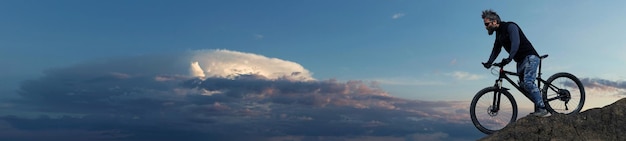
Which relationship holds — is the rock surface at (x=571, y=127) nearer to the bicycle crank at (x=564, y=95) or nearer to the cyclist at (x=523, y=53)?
the cyclist at (x=523, y=53)

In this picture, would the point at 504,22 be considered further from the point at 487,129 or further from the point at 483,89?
the point at 487,129

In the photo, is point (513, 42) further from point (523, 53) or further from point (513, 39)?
point (523, 53)

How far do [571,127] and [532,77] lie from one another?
2345 millimetres

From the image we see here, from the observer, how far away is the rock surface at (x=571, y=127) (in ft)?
31.3

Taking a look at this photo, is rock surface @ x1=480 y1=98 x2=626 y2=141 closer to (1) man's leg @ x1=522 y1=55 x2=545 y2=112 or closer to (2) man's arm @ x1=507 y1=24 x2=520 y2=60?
(1) man's leg @ x1=522 y1=55 x2=545 y2=112

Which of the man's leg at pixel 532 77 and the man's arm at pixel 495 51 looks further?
the man's arm at pixel 495 51

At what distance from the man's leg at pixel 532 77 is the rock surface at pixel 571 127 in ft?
6.00

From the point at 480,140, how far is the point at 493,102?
8.32 ft

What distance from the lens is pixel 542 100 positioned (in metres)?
11.9

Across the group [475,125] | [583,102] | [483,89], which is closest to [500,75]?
[483,89]

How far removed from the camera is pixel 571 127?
31.9 feet

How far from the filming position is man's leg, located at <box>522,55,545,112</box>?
11844 millimetres

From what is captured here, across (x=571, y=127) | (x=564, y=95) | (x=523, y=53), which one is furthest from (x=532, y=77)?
(x=571, y=127)

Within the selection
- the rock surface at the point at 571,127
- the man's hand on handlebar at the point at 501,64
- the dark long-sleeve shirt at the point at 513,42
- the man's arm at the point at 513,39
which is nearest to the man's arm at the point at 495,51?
the dark long-sleeve shirt at the point at 513,42
